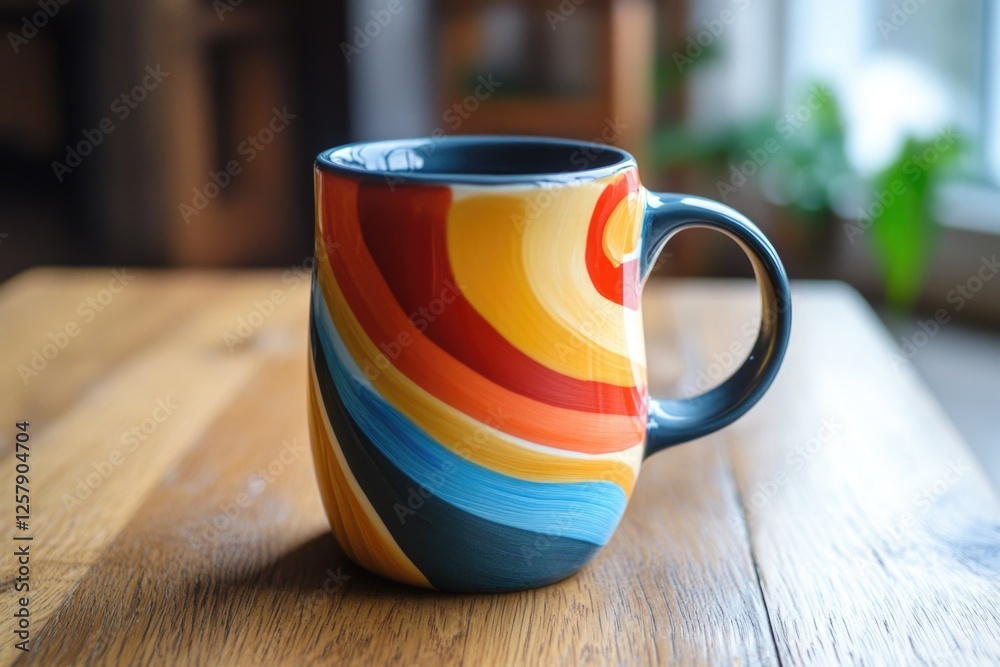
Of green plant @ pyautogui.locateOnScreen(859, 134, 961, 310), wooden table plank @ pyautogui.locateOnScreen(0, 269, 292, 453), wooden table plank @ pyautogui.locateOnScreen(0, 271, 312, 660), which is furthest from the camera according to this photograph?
green plant @ pyautogui.locateOnScreen(859, 134, 961, 310)

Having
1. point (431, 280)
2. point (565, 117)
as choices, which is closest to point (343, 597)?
point (431, 280)

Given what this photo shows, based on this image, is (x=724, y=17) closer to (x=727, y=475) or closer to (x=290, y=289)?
(x=290, y=289)

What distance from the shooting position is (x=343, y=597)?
1.54 feet

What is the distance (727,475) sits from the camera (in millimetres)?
611

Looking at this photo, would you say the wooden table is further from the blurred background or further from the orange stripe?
the blurred background

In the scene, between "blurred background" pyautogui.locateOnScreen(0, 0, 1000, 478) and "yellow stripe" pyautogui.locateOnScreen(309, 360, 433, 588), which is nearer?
"yellow stripe" pyautogui.locateOnScreen(309, 360, 433, 588)

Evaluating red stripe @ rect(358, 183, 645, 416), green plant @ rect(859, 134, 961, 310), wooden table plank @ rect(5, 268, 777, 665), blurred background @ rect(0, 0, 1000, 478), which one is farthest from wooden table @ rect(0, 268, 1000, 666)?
green plant @ rect(859, 134, 961, 310)

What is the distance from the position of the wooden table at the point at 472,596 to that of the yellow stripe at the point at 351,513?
0.05 ft

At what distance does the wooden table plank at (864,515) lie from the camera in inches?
17.4

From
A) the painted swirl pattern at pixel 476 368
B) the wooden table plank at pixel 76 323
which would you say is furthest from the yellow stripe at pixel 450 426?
the wooden table plank at pixel 76 323

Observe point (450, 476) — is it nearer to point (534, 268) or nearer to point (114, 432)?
point (534, 268)

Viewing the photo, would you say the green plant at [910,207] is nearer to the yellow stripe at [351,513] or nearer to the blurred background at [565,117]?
the blurred background at [565,117]

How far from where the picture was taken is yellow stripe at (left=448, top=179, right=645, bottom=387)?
1.36 feet

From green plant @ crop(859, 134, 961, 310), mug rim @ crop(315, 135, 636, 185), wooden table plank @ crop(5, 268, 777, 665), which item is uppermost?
mug rim @ crop(315, 135, 636, 185)
